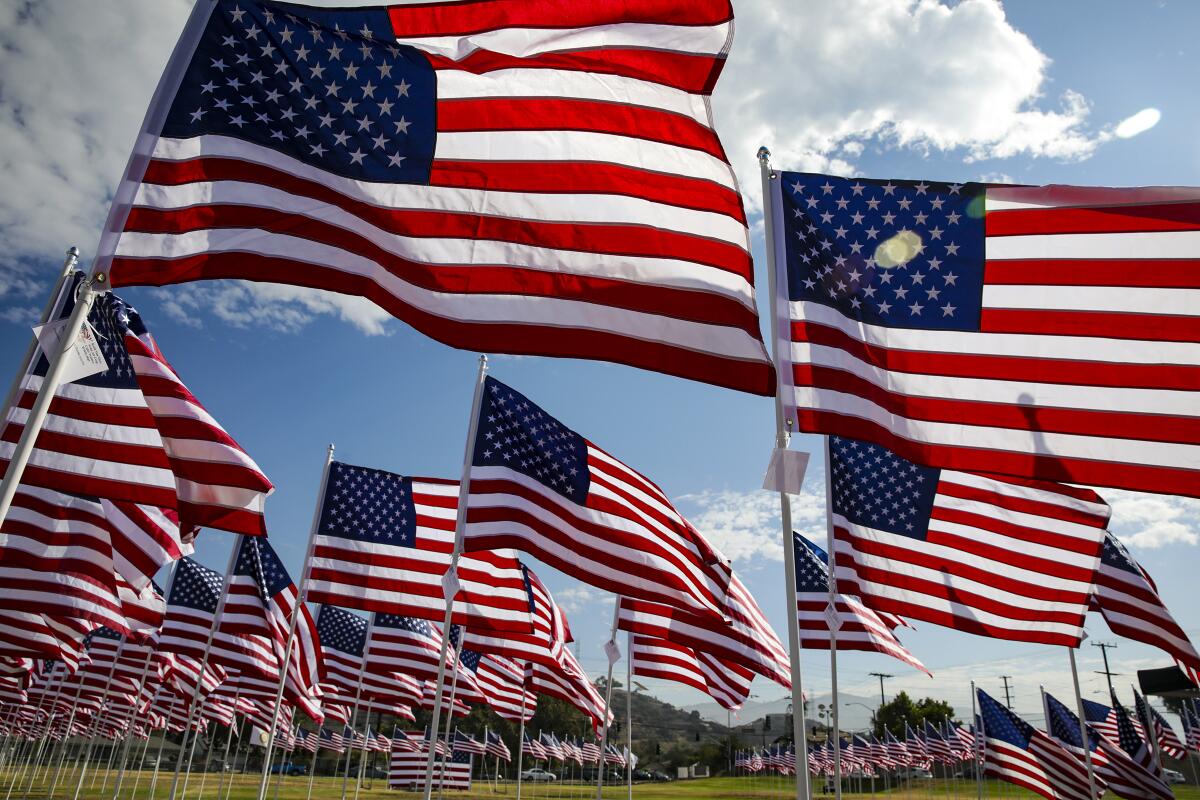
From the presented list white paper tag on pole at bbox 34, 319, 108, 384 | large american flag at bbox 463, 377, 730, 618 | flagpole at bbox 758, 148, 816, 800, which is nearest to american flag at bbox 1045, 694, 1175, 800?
large american flag at bbox 463, 377, 730, 618

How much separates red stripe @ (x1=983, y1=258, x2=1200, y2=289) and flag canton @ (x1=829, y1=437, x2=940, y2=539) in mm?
3806

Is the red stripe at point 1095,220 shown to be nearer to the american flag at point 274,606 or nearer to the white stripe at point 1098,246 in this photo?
the white stripe at point 1098,246

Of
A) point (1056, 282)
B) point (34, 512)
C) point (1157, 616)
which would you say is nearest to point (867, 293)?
point (1056, 282)

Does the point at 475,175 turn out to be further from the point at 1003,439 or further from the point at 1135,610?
the point at 1135,610

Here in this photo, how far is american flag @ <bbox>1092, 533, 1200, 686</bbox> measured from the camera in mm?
12268

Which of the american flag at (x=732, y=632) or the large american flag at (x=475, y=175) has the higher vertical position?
the large american flag at (x=475, y=175)

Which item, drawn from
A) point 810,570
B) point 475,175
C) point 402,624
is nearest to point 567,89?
point 475,175

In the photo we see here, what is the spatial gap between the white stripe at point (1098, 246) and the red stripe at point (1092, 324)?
51 centimetres

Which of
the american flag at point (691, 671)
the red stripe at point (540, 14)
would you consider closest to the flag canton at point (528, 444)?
the red stripe at point (540, 14)

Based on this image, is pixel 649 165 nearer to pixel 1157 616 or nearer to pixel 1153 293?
pixel 1153 293

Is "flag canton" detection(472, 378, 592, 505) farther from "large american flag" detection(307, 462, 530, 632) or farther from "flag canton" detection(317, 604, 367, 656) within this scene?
"flag canton" detection(317, 604, 367, 656)

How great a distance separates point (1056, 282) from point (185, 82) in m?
6.90

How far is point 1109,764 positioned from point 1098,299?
74.4 feet

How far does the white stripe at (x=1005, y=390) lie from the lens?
6.55m
